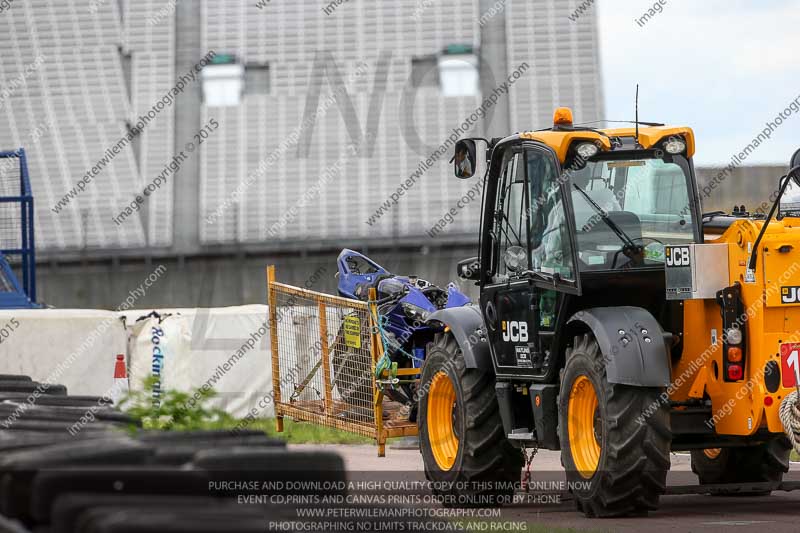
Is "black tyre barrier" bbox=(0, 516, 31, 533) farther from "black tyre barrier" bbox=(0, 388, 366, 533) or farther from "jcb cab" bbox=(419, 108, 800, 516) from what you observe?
"jcb cab" bbox=(419, 108, 800, 516)

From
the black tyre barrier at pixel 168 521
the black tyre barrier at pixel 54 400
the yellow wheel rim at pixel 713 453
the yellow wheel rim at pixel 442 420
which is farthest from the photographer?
the yellow wheel rim at pixel 713 453

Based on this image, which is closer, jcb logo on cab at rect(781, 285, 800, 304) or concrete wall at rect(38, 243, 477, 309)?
jcb logo on cab at rect(781, 285, 800, 304)

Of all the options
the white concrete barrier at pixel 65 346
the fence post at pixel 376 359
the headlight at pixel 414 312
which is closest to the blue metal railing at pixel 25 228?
the white concrete barrier at pixel 65 346

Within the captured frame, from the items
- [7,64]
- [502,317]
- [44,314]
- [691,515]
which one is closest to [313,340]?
[502,317]

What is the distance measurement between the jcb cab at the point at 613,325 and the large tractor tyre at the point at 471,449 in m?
0.02

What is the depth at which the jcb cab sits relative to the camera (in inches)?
316

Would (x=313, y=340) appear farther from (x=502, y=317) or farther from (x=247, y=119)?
(x=247, y=119)

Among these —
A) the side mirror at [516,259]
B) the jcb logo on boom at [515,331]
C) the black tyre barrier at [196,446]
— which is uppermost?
the side mirror at [516,259]

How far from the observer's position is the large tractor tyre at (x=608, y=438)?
7914 mm

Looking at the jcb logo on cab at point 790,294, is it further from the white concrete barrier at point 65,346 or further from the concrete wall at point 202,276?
the concrete wall at point 202,276

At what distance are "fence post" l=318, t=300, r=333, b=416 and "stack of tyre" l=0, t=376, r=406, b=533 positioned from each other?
752cm

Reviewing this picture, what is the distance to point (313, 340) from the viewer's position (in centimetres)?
1270

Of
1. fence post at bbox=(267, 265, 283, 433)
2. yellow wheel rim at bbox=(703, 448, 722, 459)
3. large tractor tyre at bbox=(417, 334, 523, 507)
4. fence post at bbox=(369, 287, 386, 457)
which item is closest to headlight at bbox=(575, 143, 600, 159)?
large tractor tyre at bbox=(417, 334, 523, 507)

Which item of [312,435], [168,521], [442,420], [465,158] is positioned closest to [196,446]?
[168,521]
